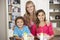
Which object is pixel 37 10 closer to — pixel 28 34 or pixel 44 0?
pixel 44 0

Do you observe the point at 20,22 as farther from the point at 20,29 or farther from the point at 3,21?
the point at 3,21

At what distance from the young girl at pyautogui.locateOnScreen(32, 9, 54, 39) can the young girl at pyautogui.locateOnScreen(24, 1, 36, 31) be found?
44 millimetres

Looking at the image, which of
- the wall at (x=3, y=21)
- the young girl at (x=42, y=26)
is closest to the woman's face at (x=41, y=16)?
the young girl at (x=42, y=26)

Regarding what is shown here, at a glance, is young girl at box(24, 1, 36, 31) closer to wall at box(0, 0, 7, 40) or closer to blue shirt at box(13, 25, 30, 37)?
blue shirt at box(13, 25, 30, 37)

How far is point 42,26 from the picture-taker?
1398 millimetres

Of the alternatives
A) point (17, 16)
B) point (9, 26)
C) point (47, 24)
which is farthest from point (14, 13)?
point (47, 24)

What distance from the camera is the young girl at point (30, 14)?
139 centimetres

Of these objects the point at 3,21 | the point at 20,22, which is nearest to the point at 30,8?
the point at 20,22

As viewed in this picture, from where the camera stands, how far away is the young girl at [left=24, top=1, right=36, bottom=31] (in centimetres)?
139

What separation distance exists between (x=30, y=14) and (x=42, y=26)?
0.60 ft

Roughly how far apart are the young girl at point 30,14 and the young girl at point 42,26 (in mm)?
44

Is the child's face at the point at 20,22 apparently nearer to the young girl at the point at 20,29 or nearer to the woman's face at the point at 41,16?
the young girl at the point at 20,29

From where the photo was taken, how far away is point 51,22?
1395 mm

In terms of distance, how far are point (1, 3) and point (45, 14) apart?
0.48 meters
